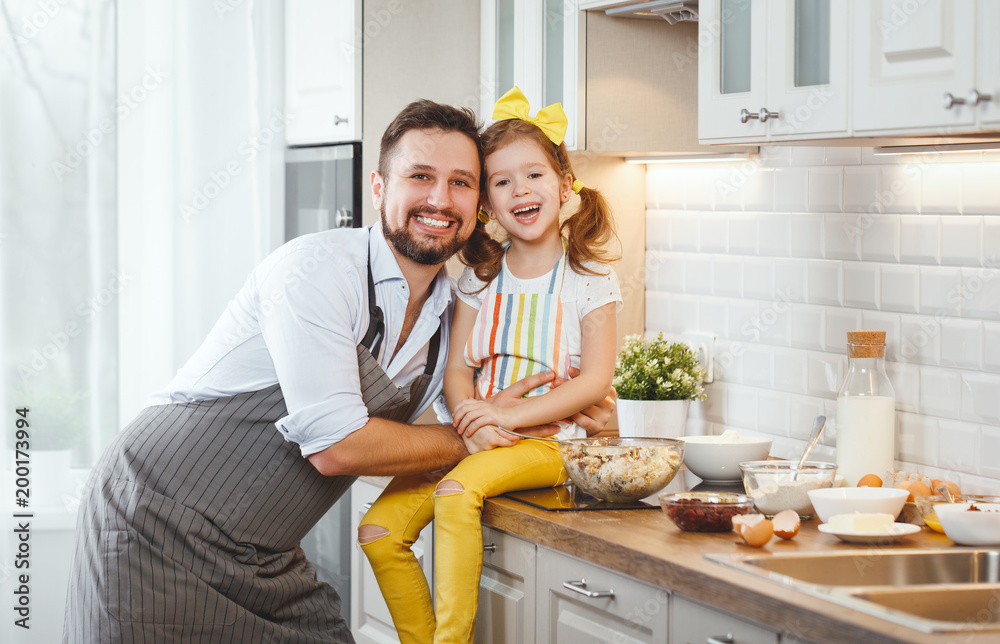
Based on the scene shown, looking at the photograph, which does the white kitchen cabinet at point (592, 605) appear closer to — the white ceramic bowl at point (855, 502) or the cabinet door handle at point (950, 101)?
the white ceramic bowl at point (855, 502)

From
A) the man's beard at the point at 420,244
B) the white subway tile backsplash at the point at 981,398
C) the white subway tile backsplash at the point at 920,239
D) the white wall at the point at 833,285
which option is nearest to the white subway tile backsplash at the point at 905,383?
the white wall at the point at 833,285

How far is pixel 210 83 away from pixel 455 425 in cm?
131

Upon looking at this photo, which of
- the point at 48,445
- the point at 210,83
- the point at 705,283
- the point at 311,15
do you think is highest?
the point at 311,15

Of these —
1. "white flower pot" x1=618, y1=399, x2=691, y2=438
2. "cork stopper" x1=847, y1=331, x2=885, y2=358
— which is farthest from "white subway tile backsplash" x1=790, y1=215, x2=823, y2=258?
"white flower pot" x1=618, y1=399, x2=691, y2=438

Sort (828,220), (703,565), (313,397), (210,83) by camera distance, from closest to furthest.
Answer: (703,565) < (313,397) < (828,220) < (210,83)

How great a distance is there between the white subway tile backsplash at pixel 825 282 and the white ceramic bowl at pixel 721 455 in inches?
16.1

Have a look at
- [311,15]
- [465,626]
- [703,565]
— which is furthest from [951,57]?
[311,15]

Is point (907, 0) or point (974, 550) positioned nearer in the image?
point (974, 550)

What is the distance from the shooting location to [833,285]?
2.09m

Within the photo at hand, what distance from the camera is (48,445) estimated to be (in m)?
2.47

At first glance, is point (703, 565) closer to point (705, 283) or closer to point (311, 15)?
point (705, 283)

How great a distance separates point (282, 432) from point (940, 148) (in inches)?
49.8

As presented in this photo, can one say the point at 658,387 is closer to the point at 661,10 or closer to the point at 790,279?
the point at 790,279

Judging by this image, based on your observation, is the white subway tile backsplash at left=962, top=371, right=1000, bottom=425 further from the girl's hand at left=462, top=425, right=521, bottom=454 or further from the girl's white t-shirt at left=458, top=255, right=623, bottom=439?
the girl's hand at left=462, top=425, right=521, bottom=454
